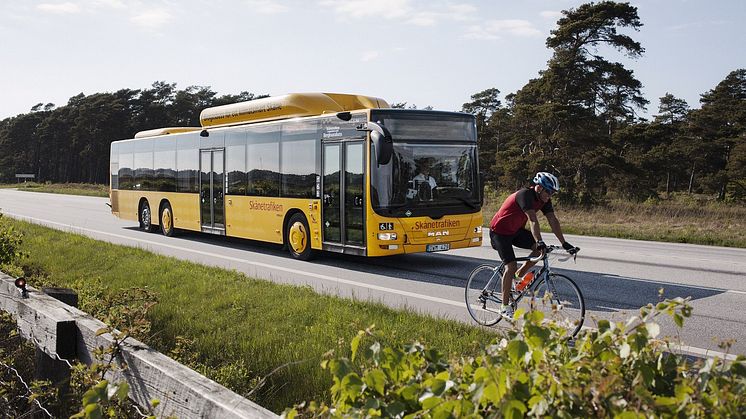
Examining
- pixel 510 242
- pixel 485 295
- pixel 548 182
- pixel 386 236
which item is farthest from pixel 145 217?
pixel 548 182

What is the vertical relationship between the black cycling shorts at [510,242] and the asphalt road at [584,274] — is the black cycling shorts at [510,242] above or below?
above

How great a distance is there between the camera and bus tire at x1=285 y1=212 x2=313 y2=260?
44.7 feet

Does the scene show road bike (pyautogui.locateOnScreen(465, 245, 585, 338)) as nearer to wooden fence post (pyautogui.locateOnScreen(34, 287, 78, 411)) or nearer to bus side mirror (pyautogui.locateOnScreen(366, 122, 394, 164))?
bus side mirror (pyautogui.locateOnScreen(366, 122, 394, 164))

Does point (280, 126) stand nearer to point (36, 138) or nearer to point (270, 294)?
point (270, 294)

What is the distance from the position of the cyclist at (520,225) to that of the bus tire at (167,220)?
1304cm

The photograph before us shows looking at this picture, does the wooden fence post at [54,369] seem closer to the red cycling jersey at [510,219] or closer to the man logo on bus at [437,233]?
the red cycling jersey at [510,219]

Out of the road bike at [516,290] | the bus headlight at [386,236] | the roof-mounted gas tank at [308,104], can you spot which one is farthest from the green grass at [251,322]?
the roof-mounted gas tank at [308,104]

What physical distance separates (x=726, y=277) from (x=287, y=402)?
9.93m

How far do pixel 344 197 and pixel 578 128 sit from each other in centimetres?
2709

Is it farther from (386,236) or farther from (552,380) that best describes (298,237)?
(552,380)

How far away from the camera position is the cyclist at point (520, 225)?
295 inches

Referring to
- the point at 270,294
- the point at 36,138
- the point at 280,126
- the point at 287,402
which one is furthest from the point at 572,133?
the point at 36,138

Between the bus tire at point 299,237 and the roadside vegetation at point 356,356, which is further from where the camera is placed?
the bus tire at point 299,237

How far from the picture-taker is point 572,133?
36.6 metres
